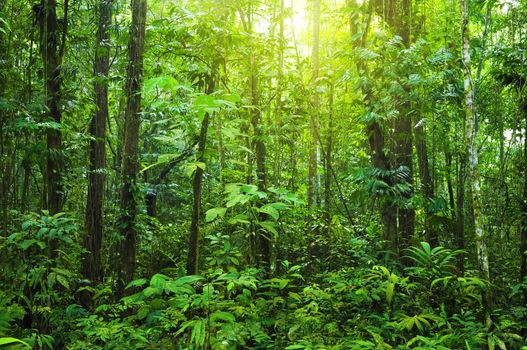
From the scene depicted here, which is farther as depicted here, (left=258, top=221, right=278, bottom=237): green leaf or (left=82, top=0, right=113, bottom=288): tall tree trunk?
(left=82, top=0, right=113, bottom=288): tall tree trunk

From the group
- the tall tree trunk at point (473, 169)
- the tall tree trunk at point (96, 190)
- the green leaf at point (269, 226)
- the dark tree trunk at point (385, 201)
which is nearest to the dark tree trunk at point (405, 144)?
the dark tree trunk at point (385, 201)

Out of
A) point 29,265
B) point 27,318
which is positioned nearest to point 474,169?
point 29,265

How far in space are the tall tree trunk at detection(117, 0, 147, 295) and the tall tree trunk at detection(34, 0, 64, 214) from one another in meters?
0.78

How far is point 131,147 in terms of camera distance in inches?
209

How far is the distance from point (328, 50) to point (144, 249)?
682 cm

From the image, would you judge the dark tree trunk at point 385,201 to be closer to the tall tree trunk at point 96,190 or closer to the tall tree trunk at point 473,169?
the tall tree trunk at point 473,169

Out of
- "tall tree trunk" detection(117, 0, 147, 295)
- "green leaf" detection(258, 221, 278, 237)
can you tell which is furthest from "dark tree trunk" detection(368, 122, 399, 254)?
"tall tree trunk" detection(117, 0, 147, 295)

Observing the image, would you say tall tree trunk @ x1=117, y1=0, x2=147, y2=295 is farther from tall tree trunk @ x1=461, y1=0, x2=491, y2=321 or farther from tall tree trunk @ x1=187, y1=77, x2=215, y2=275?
tall tree trunk @ x1=461, y1=0, x2=491, y2=321

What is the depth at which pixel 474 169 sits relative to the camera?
4215 mm

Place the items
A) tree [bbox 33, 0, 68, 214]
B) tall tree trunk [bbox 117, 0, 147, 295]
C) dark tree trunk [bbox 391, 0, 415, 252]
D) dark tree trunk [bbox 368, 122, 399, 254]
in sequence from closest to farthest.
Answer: tree [bbox 33, 0, 68, 214], dark tree trunk [bbox 368, 122, 399, 254], tall tree trunk [bbox 117, 0, 147, 295], dark tree trunk [bbox 391, 0, 415, 252]

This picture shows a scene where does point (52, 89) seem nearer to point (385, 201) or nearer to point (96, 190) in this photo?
point (96, 190)

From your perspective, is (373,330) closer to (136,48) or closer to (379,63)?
(379,63)

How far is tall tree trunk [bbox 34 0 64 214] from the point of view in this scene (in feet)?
15.2

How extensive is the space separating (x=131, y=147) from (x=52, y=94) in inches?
44.1
